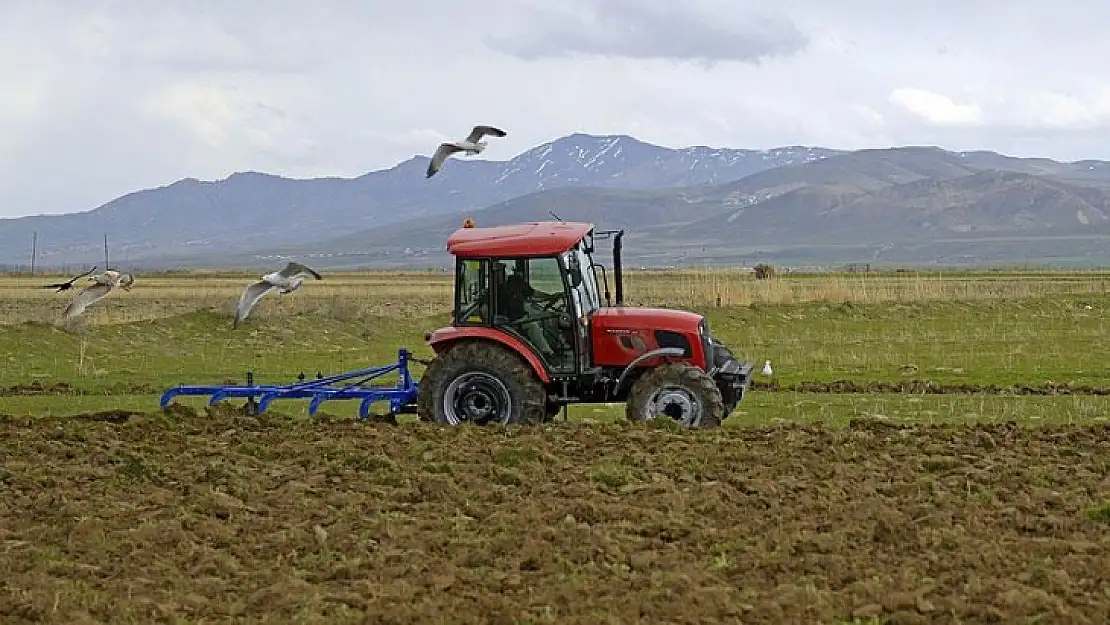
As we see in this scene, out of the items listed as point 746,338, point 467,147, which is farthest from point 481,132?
point 746,338

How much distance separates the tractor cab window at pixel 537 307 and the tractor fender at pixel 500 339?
0.10 meters

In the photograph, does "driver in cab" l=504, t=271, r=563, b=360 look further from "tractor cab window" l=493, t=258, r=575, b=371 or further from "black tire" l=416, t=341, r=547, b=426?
"black tire" l=416, t=341, r=547, b=426

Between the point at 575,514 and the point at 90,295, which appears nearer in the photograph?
the point at 575,514

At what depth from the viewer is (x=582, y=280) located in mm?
17031

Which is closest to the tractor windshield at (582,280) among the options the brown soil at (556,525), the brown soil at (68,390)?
the brown soil at (556,525)

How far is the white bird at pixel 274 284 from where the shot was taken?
781 inches

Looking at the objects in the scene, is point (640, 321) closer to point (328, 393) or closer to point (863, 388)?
point (328, 393)

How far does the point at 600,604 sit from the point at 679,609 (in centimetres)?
57

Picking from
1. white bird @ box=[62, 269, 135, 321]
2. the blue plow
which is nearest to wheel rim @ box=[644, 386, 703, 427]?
the blue plow

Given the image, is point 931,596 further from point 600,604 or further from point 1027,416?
point 1027,416

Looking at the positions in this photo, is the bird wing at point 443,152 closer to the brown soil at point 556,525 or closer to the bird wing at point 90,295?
the brown soil at point 556,525

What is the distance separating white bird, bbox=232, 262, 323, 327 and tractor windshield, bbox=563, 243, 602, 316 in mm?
4310

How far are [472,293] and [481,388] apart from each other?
1.13 m

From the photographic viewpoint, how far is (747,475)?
44.9ft
